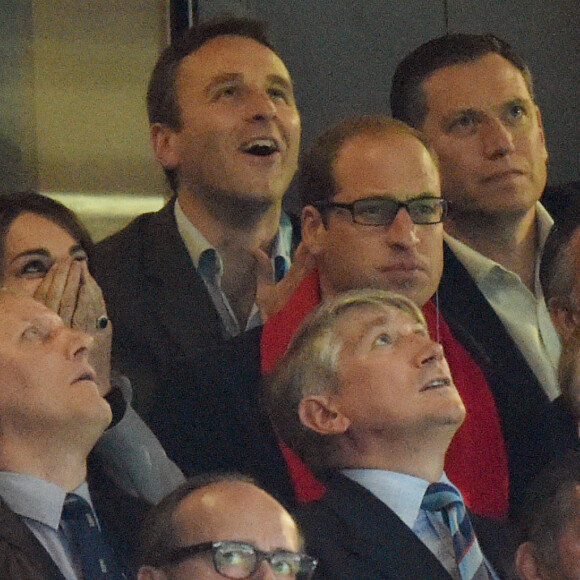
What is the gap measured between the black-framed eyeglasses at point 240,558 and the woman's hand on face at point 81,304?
640 millimetres

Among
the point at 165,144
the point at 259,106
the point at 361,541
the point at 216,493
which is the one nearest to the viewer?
the point at 216,493

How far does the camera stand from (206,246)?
397 centimetres

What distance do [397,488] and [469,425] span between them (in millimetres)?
407

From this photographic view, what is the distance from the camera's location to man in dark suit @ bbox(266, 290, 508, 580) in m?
2.95

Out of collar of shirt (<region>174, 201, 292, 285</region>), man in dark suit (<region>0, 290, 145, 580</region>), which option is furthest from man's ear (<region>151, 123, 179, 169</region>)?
man in dark suit (<region>0, 290, 145, 580</region>)

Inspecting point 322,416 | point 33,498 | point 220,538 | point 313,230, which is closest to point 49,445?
point 33,498

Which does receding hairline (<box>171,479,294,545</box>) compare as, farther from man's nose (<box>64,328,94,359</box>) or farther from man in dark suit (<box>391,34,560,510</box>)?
man in dark suit (<box>391,34,560,510</box>)

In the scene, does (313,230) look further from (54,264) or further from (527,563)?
(527,563)

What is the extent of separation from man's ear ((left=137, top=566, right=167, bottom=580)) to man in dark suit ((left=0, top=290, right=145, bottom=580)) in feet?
0.38

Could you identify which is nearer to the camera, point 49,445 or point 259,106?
point 49,445

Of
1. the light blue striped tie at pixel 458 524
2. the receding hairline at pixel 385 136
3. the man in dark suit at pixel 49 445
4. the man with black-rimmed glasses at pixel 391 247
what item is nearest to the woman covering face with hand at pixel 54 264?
the man in dark suit at pixel 49 445

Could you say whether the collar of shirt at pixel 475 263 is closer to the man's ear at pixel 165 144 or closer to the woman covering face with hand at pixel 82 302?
the man's ear at pixel 165 144

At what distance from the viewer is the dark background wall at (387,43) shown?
5004 millimetres

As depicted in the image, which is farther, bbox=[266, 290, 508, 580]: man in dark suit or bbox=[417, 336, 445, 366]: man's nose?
bbox=[417, 336, 445, 366]: man's nose
